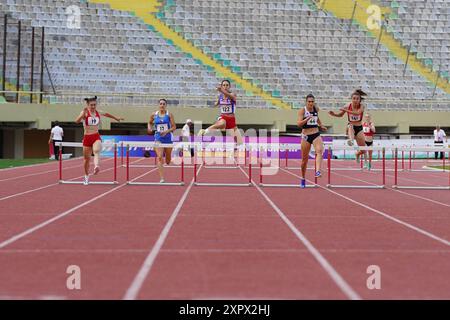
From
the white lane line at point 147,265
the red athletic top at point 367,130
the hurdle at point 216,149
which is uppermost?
the red athletic top at point 367,130

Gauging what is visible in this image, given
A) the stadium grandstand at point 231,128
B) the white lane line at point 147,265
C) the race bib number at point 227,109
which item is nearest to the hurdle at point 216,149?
the stadium grandstand at point 231,128

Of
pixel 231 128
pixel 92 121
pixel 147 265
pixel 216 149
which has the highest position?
pixel 92 121

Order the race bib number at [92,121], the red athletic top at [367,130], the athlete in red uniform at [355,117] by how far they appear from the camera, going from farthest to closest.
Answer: the red athletic top at [367,130] → the athlete in red uniform at [355,117] → the race bib number at [92,121]

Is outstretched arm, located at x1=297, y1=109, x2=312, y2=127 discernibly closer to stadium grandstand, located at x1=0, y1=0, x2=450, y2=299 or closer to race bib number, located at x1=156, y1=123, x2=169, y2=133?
stadium grandstand, located at x1=0, y1=0, x2=450, y2=299

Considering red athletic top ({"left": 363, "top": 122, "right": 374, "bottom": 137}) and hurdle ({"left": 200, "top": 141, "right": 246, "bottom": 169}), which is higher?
red athletic top ({"left": 363, "top": 122, "right": 374, "bottom": 137})

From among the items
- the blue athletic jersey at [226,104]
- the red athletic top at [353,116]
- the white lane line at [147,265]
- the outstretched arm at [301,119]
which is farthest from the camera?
the red athletic top at [353,116]

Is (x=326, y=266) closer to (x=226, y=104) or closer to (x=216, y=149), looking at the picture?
(x=226, y=104)

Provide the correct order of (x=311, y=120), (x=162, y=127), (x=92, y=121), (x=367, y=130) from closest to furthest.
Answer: (x=311, y=120), (x=92, y=121), (x=162, y=127), (x=367, y=130)

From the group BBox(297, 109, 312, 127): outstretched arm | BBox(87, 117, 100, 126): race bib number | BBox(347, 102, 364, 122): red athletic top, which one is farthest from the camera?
BBox(347, 102, 364, 122): red athletic top

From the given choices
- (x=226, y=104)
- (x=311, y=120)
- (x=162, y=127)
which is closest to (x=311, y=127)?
(x=311, y=120)

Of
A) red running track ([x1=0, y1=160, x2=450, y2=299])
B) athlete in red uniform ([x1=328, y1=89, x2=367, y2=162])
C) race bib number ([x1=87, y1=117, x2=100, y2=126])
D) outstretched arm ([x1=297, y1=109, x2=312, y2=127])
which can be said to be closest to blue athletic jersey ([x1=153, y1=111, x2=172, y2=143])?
race bib number ([x1=87, y1=117, x2=100, y2=126])

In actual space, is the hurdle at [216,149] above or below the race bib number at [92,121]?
below

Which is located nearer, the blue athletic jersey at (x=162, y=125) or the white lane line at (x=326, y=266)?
the white lane line at (x=326, y=266)

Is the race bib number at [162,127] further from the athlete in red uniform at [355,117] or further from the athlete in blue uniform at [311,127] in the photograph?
the athlete in red uniform at [355,117]
